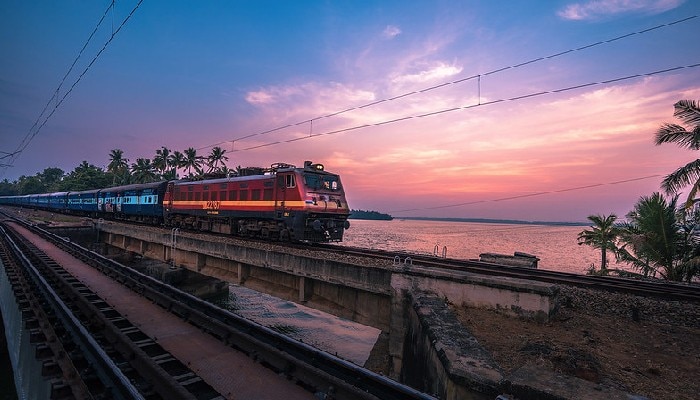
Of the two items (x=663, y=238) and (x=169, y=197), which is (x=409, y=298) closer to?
(x=663, y=238)

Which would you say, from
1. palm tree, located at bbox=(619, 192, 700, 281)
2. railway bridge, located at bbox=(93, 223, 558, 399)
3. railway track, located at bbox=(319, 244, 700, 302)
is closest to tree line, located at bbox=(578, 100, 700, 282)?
palm tree, located at bbox=(619, 192, 700, 281)

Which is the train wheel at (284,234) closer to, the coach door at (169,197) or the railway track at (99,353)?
the railway track at (99,353)

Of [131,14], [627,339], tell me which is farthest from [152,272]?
[627,339]

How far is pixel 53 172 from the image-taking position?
158875mm

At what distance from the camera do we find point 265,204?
59.9ft

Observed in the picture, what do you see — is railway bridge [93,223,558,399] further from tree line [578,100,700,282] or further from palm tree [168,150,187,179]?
palm tree [168,150,187,179]

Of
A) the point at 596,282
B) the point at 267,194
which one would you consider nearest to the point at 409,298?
the point at 596,282

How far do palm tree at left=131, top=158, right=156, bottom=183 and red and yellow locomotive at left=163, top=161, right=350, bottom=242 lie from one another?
71913 mm

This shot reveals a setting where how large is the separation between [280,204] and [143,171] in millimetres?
82465

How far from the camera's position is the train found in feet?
54.0

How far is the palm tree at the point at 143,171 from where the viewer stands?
83.6 m

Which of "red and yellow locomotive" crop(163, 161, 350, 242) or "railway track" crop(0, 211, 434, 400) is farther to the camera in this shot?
"red and yellow locomotive" crop(163, 161, 350, 242)

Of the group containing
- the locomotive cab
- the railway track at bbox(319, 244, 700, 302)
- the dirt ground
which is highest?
the locomotive cab

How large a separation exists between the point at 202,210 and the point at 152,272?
5169mm
